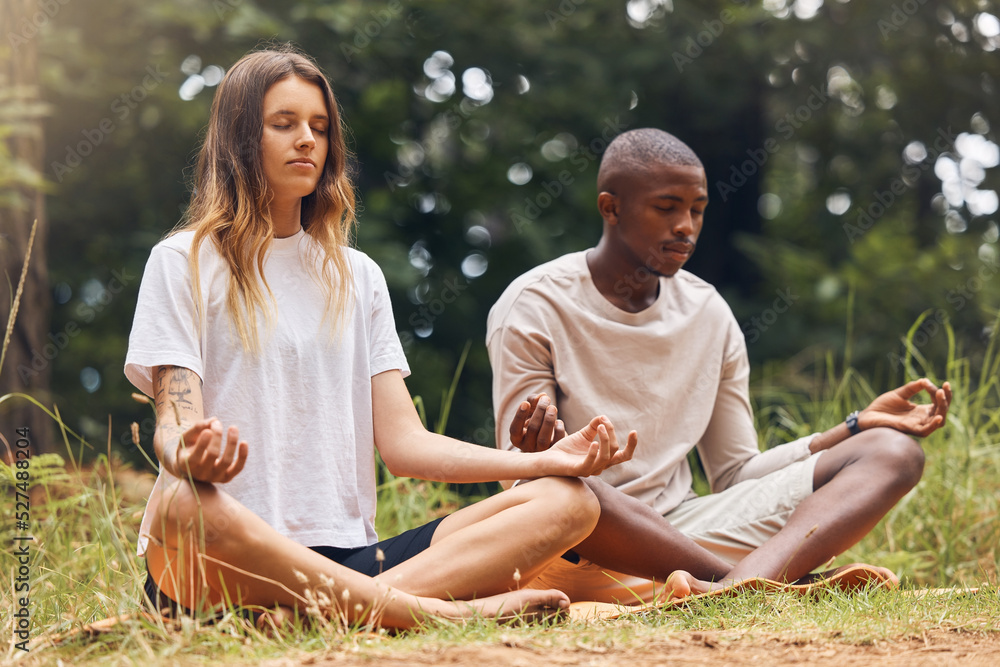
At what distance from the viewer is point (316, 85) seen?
2.44m

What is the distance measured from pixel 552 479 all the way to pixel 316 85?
1.14 m

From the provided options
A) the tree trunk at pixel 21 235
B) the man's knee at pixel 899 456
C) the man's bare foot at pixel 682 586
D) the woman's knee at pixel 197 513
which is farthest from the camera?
the tree trunk at pixel 21 235

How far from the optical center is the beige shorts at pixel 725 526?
280cm

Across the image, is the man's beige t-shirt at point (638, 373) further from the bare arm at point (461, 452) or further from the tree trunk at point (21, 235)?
the tree trunk at point (21, 235)

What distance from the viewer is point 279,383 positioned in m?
2.24

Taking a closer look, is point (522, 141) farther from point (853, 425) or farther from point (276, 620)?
point (276, 620)

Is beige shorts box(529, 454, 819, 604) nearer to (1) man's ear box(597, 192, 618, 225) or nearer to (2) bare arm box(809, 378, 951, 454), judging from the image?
(2) bare arm box(809, 378, 951, 454)

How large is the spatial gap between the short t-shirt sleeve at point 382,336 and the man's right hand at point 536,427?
0.33m

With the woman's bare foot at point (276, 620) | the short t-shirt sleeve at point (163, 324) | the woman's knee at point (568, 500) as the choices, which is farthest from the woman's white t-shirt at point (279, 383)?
the woman's knee at point (568, 500)

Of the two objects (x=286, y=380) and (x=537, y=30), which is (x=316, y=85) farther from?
(x=537, y=30)

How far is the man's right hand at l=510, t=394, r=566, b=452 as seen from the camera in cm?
239

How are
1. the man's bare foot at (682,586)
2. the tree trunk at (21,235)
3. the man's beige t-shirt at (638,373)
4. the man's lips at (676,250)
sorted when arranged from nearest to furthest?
1. the man's bare foot at (682,586)
2. the man's beige t-shirt at (638,373)
3. the man's lips at (676,250)
4. the tree trunk at (21,235)

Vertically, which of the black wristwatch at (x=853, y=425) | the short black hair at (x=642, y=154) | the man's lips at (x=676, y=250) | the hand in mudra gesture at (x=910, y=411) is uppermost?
the short black hair at (x=642, y=154)

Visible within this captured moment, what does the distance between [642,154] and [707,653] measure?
1.75 m
